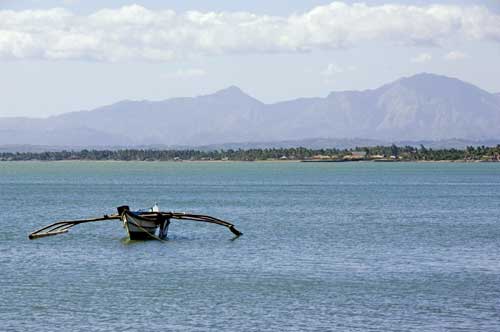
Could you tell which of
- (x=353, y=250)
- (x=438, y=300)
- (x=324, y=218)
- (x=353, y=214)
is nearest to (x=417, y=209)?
(x=353, y=214)

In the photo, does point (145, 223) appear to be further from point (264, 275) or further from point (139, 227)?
point (264, 275)

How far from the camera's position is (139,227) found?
67250mm

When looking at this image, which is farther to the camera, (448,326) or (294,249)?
(294,249)

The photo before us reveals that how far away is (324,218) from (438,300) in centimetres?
4601

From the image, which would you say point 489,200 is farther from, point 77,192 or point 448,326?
point 448,326

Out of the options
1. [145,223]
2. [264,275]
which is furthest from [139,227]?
[264,275]

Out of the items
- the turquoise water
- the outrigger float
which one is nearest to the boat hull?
the outrigger float

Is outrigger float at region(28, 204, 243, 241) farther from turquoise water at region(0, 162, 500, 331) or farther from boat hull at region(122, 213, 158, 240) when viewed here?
turquoise water at region(0, 162, 500, 331)

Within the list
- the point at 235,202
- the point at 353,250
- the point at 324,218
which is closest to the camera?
the point at 353,250

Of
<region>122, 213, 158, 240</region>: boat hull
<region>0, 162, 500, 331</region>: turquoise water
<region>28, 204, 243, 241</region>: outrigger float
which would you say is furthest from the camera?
<region>28, 204, 243, 241</region>: outrigger float

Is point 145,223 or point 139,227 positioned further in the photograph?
point 145,223

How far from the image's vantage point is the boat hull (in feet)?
218

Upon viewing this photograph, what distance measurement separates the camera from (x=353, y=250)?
2456 inches

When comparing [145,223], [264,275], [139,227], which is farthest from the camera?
[145,223]
